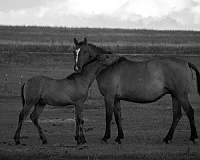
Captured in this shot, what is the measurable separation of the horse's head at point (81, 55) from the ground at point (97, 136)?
1.85 meters

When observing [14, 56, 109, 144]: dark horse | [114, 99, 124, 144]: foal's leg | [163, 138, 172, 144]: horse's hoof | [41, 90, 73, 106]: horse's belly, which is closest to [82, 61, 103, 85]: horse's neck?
[14, 56, 109, 144]: dark horse

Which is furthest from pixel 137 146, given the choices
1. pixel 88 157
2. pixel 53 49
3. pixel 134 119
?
pixel 53 49

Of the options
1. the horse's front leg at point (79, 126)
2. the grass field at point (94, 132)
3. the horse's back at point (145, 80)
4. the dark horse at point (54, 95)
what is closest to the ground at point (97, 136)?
the grass field at point (94, 132)

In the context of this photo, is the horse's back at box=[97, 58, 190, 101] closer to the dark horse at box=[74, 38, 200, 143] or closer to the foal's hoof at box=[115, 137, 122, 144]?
the dark horse at box=[74, 38, 200, 143]

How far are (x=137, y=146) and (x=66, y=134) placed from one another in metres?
2.81

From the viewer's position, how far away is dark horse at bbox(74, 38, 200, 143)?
53.9ft

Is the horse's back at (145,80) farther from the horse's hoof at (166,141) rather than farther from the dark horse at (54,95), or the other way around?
the horse's hoof at (166,141)

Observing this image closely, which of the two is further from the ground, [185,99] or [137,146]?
[185,99]

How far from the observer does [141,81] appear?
16.6 m

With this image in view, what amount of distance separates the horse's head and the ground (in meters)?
1.85

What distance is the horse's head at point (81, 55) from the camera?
16281 millimetres

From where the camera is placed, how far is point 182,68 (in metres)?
16.6

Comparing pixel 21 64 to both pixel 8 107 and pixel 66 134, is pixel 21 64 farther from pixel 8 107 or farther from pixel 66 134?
pixel 66 134

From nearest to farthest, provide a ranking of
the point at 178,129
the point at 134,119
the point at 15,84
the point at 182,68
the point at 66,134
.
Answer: the point at 182,68 → the point at 66,134 → the point at 178,129 → the point at 134,119 → the point at 15,84
